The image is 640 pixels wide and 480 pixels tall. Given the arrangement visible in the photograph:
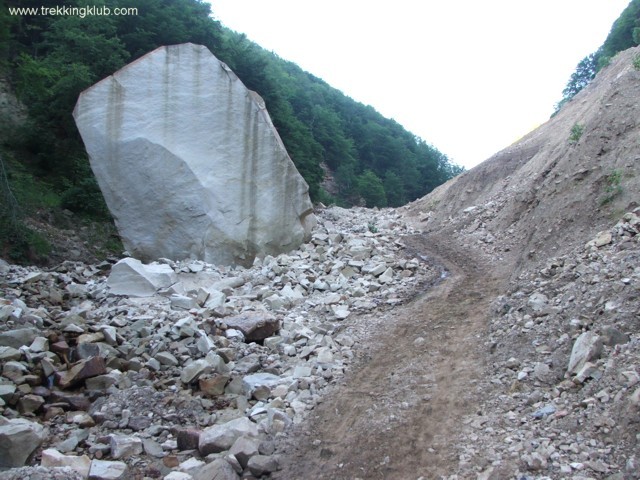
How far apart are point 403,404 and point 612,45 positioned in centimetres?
3817

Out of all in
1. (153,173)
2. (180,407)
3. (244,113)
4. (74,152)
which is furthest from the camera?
(74,152)

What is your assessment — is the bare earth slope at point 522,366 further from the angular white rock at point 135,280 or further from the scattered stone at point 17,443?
the angular white rock at point 135,280

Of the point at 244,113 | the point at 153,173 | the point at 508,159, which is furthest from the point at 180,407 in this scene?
the point at 508,159

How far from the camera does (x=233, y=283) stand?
389 inches

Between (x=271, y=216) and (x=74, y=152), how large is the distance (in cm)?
751

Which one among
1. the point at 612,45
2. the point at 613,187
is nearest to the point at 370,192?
the point at 612,45

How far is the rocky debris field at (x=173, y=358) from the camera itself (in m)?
4.85

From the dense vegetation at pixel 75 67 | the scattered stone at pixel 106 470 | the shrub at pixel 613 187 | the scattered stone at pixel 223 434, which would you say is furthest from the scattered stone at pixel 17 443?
the shrub at pixel 613 187

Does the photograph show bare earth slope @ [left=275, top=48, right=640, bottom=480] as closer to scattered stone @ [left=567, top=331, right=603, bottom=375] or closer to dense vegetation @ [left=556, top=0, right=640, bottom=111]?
scattered stone @ [left=567, top=331, right=603, bottom=375]

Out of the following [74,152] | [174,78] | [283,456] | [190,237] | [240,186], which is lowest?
[283,456]

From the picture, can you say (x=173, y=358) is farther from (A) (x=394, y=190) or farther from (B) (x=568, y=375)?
(A) (x=394, y=190)

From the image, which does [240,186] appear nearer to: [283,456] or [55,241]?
[55,241]

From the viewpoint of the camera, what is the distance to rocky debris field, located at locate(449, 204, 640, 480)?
388cm

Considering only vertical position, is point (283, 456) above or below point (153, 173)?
below
